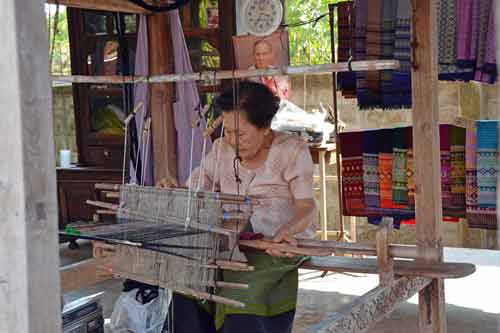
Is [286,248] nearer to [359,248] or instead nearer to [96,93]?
[359,248]

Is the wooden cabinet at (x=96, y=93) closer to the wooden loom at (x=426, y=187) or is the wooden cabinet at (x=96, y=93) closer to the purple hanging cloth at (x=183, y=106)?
the purple hanging cloth at (x=183, y=106)

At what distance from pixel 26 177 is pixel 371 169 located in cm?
339

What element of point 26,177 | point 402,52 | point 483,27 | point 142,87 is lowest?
point 26,177

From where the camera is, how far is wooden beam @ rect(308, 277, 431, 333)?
249cm

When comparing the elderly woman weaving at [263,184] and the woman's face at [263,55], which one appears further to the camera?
the woman's face at [263,55]

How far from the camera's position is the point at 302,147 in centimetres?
330

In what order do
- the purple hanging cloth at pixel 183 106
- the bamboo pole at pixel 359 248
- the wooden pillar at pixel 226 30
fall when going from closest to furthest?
the bamboo pole at pixel 359 248
the purple hanging cloth at pixel 183 106
the wooden pillar at pixel 226 30

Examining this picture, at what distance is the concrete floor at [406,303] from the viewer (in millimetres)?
4539

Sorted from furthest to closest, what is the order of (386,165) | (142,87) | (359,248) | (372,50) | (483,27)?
1. (386,165)
2. (372,50)
3. (142,87)
4. (483,27)
5. (359,248)

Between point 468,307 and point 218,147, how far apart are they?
234 cm

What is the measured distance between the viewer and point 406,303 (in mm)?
5055

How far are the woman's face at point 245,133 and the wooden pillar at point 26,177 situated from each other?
1.70m

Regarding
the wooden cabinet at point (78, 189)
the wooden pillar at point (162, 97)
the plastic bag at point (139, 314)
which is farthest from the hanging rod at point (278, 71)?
the wooden cabinet at point (78, 189)

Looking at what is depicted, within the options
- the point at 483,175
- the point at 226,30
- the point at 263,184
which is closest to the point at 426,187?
the point at 263,184
